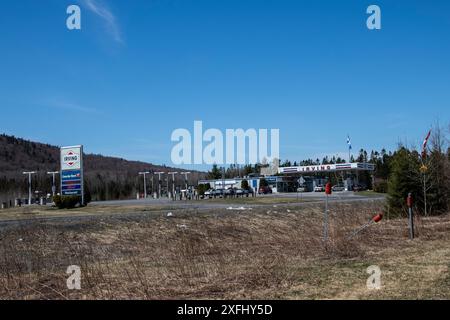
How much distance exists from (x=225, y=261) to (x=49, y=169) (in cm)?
12641

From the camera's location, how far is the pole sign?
43312mm

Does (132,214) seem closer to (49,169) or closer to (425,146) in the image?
(425,146)

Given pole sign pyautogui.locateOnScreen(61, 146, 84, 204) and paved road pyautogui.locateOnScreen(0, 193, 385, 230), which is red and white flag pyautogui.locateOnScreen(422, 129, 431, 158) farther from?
pole sign pyautogui.locateOnScreen(61, 146, 84, 204)

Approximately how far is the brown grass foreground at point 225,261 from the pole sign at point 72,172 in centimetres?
2590

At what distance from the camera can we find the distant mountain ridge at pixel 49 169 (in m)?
84.9

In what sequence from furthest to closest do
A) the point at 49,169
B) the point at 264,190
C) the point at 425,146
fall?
the point at 49,169, the point at 264,190, the point at 425,146

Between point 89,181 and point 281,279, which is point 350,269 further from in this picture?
point 89,181

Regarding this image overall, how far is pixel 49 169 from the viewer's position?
427 feet

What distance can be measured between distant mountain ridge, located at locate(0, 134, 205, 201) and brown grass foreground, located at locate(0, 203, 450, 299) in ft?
207

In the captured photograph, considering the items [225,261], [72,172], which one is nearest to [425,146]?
[225,261]

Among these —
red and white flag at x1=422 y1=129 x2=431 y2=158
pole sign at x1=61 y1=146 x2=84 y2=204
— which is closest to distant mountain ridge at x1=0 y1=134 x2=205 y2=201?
pole sign at x1=61 y1=146 x2=84 y2=204

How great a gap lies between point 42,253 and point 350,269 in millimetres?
7689

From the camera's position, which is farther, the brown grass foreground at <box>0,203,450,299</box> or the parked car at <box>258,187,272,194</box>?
the parked car at <box>258,187,272,194</box>
